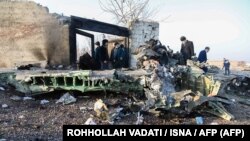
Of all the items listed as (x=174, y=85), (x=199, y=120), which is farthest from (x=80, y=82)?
(x=199, y=120)

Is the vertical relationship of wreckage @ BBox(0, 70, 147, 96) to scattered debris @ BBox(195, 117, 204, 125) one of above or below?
above

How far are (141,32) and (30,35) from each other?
3804mm

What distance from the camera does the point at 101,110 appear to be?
8047mm

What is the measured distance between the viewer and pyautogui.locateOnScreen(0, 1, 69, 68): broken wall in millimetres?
13031

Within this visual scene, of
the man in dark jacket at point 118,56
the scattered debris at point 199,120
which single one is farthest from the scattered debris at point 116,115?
the man in dark jacket at point 118,56

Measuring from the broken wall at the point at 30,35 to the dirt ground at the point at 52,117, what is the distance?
3.49m

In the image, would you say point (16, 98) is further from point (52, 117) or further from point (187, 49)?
point (187, 49)

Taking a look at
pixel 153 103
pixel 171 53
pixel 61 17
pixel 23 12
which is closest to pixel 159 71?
pixel 153 103

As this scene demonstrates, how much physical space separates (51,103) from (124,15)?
17.7m

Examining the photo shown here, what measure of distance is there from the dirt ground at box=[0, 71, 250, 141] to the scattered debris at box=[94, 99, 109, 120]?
11 centimetres

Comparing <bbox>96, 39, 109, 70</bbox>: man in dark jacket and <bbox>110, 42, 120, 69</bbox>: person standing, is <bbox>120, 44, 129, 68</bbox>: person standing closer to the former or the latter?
<bbox>110, 42, 120, 69</bbox>: person standing

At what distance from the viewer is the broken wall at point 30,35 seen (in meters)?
13.0

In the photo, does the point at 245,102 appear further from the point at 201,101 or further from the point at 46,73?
the point at 46,73

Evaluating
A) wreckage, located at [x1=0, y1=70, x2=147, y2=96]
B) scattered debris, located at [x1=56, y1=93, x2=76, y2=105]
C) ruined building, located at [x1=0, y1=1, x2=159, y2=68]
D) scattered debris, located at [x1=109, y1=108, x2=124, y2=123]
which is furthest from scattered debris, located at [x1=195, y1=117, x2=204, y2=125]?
ruined building, located at [x1=0, y1=1, x2=159, y2=68]
